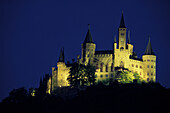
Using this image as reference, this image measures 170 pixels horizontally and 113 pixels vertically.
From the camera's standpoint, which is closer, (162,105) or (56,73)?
(162,105)

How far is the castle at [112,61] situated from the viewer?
544 feet

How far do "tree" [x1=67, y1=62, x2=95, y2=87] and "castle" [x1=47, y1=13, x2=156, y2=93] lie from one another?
14.3 feet

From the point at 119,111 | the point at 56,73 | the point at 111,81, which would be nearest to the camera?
the point at 119,111

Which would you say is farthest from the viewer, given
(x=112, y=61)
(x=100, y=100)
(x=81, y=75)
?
(x=112, y=61)

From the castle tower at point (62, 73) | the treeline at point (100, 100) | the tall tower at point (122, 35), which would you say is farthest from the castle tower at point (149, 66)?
the castle tower at point (62, 73)

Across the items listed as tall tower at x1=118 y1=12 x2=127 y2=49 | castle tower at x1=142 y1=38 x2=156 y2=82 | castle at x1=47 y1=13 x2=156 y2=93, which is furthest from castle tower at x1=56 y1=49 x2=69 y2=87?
castle tower at x1=142 y1=38 x2=156 y2=82

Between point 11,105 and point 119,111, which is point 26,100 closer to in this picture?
point 11,105

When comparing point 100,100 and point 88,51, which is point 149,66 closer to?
point 88,51

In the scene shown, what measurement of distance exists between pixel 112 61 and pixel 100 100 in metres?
26.6

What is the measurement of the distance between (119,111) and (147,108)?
6113 mm

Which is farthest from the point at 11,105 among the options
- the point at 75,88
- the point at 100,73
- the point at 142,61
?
the point at 142,61

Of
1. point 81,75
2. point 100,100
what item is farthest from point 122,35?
point 100,100

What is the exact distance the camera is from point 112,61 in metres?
166

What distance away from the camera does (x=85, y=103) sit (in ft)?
462
